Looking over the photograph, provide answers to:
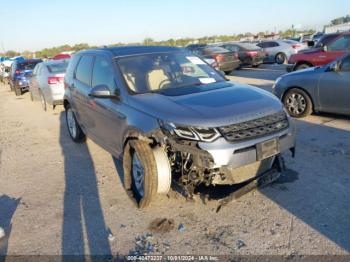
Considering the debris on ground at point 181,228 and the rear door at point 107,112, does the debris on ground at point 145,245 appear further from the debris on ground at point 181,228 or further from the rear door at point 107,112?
the rear door at point 107,112

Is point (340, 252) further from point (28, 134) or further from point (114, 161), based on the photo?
point (28, 134)

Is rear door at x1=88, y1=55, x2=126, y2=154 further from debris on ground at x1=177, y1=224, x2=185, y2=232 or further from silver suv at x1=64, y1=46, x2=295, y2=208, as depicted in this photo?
debris on ground at x1=177, y1=224, x2=185, y2=232

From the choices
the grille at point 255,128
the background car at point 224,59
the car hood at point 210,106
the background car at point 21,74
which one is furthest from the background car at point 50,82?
the grille at point 255,128

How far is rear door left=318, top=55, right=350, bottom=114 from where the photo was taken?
22.2 ft

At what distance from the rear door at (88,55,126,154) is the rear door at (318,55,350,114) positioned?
441cm

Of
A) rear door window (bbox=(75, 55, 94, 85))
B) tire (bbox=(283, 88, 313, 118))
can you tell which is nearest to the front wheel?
rear door window (bbox=(75, 55, 94, 85))

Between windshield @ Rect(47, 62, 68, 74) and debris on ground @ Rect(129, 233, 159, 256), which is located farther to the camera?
windshield @ Rect(47, 62, 68, 74)

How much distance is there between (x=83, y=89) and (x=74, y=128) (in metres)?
1.50

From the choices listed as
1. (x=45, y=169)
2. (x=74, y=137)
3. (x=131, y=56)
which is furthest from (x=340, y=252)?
(x=74, y=137)

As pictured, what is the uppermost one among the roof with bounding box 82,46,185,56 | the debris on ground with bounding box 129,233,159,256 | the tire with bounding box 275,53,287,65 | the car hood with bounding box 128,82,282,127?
the roof with bounding box 82,46,185,56

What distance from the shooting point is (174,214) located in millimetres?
3941

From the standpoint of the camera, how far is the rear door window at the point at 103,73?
15.6 feet

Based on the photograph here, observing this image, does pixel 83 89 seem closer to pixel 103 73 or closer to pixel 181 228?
pixel 103 73

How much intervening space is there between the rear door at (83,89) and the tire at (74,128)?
0.53m
